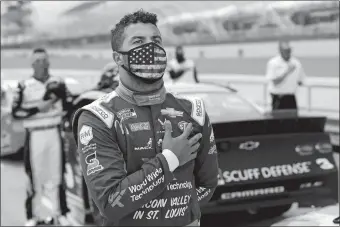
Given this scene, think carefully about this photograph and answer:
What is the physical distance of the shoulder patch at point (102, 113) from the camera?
2099mm

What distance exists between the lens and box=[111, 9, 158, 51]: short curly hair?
215 centimetres

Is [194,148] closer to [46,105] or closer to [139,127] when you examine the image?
[139,127]

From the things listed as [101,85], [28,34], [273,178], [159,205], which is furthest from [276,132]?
[28,34]

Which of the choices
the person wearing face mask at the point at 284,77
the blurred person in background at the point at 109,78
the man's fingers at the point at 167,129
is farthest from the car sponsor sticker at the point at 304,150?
the person wearing face mask at the point at 284,77

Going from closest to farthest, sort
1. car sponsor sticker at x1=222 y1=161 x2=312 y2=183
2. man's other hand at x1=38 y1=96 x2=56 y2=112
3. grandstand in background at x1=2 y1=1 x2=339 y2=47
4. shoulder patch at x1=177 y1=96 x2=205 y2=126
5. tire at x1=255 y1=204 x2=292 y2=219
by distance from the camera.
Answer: shoulder patch at x1=177 y1=96 x2=205 y2=126
car sponsor sticker at x1=222 y1=161 x2=312 y2=183
man's other hand at x1=38 y1=96 x2=56 y2=112
tire at x1=255 y1=204 x2=292 y2=219
grandstand in background at x1=2 y1=1 x2=339 y2=47

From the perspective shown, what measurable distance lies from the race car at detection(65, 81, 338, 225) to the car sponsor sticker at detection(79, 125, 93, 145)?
2.58 m

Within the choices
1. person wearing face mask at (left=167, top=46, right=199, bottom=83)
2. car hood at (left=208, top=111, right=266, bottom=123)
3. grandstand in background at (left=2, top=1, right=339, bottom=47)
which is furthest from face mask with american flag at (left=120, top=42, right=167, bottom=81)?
grandstand in background at (left=2, top=1, right=339, bottom=47)

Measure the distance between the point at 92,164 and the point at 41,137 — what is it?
350 centimetres

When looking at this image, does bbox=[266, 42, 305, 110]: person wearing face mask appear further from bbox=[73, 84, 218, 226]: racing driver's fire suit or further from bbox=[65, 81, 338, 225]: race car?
bbox=[73, 84, 218, 226]: racing driver's fire suit

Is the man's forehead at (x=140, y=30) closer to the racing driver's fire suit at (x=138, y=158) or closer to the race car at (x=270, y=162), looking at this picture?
the racing driver's fire suit at (x=138, y=158)

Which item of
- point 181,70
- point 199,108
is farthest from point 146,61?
point 181,70

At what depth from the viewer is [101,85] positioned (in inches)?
244

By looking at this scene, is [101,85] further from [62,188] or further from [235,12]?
[235,12]

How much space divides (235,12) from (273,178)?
29.9m
